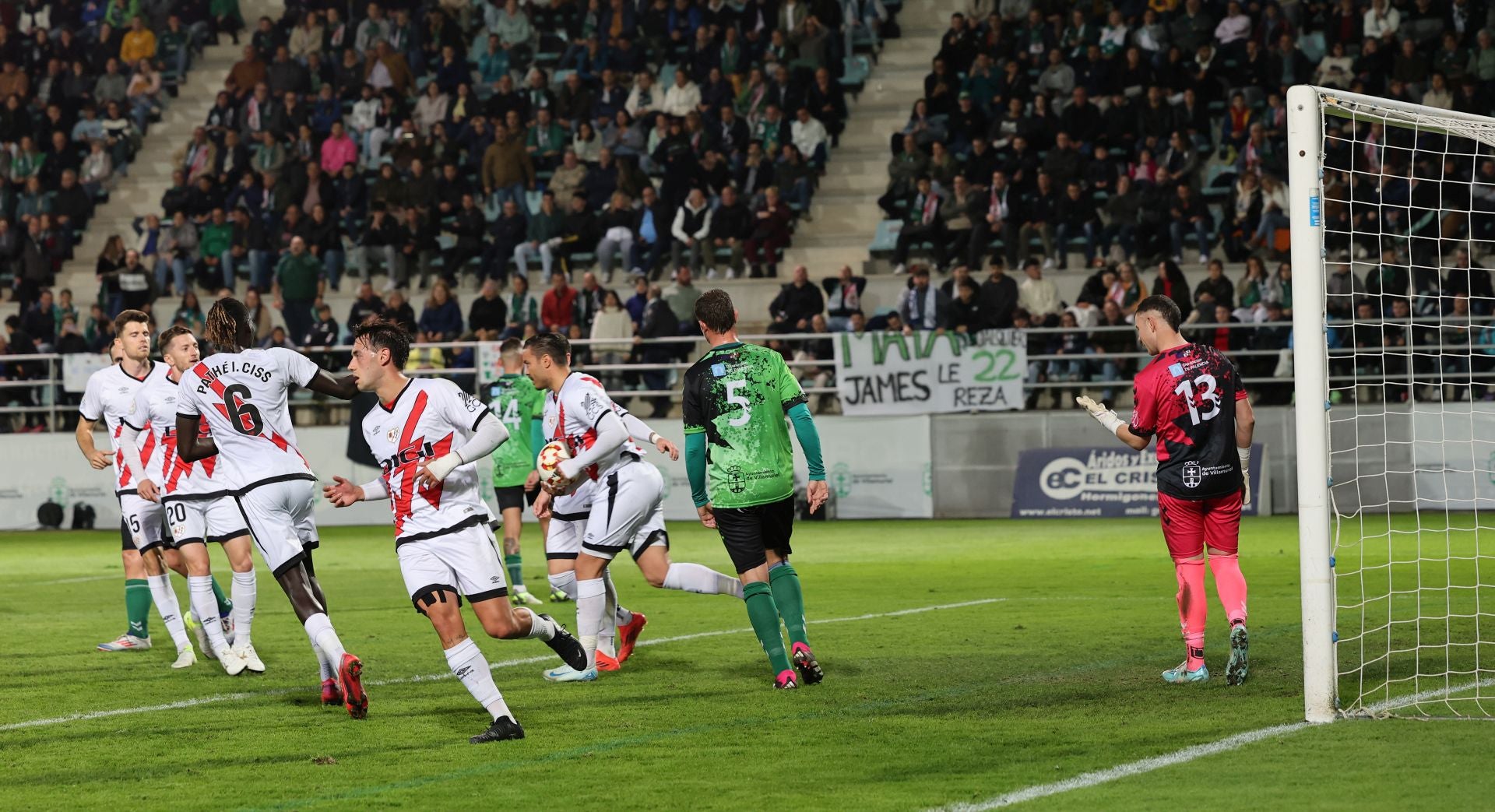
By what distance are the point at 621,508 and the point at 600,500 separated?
143 mm

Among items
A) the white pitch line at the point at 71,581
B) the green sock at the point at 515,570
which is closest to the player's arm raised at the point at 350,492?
the green sock at the point at 515,570

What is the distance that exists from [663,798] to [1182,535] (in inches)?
151

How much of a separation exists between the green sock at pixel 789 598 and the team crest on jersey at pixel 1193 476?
2.11 meters

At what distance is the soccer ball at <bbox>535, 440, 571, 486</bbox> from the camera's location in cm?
941

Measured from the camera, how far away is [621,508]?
10.1m

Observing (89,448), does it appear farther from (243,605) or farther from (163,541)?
Result: (243,605)

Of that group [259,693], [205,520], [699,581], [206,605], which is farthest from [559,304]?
[259,693]

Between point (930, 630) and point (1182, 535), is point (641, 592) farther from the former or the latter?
point (1182, 535)

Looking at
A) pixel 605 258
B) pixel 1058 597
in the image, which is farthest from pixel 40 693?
pixel 605 258

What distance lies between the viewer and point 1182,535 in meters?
9.06

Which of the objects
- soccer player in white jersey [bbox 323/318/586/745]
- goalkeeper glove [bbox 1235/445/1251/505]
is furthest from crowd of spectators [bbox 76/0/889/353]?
soccer player in white jersey [bbox 323/318/586/745]

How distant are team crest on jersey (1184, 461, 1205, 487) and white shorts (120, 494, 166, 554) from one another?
21.3ft

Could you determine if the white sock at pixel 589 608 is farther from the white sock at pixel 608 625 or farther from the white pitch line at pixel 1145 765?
the white pitch line at pixel 1145 765

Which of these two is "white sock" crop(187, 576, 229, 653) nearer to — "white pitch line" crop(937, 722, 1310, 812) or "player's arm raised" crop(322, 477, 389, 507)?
"player's arm raised" crop(322, 477, 389, 507)
